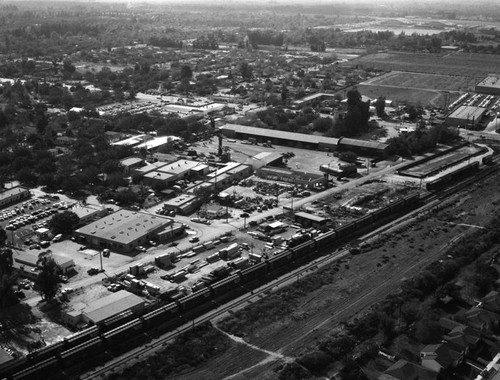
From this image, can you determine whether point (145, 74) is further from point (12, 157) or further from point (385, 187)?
point (385, 187)

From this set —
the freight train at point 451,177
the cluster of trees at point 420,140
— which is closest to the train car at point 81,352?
the freight train at point 451,177

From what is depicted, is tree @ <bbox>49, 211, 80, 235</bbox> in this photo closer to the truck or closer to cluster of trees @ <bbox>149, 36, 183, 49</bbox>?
the truck

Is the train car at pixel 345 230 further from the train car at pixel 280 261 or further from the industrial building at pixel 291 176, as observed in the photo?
the industrial building at pixel 291 176

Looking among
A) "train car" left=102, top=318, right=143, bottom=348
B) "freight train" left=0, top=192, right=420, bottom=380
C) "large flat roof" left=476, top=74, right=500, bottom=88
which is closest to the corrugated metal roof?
"freight train" left=0, top=192, right=420, bottom=380

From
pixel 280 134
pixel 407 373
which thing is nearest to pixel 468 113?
pixel 280 134

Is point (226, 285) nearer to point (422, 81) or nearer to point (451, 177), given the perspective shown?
point (451, 177)

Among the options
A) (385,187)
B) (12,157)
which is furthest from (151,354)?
(12,157)

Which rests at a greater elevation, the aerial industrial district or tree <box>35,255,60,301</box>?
tree <box>35,255,60,301</box>
